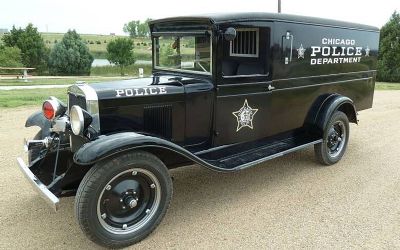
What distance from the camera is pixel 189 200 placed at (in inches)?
168

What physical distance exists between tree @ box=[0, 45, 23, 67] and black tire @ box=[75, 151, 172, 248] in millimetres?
27207

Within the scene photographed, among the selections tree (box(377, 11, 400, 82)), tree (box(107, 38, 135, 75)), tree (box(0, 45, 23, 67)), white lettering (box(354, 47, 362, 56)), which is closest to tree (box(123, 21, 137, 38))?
tree (box(107, 38, 135, 75))

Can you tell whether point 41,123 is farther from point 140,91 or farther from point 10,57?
point 10,57

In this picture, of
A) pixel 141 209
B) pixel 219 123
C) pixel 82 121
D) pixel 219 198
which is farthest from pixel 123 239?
pixel 219 123

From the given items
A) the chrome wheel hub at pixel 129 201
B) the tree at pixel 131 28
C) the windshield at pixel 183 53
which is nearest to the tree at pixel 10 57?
the windshield at pixel 183 53

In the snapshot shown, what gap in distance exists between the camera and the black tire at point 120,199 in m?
3.06

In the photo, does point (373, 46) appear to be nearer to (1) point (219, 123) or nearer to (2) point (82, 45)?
(1) point (219, 123)

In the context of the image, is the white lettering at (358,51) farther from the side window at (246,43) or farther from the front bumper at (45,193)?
the front bumper at (45,193)

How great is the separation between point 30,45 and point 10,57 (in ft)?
13.1

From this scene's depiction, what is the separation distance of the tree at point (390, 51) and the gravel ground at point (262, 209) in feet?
60.0

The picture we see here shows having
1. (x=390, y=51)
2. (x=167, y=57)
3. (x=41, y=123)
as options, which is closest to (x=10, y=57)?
(x=390, y=51)

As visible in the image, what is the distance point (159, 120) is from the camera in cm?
396

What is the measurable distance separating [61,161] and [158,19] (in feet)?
6.77

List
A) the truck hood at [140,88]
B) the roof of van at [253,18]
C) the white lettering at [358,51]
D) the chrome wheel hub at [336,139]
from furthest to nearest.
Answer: the white lettering at [358,51] < the chrome wheel hub at [336,139] < the roof of van at [253,18] < the truck hood at [140,88]
